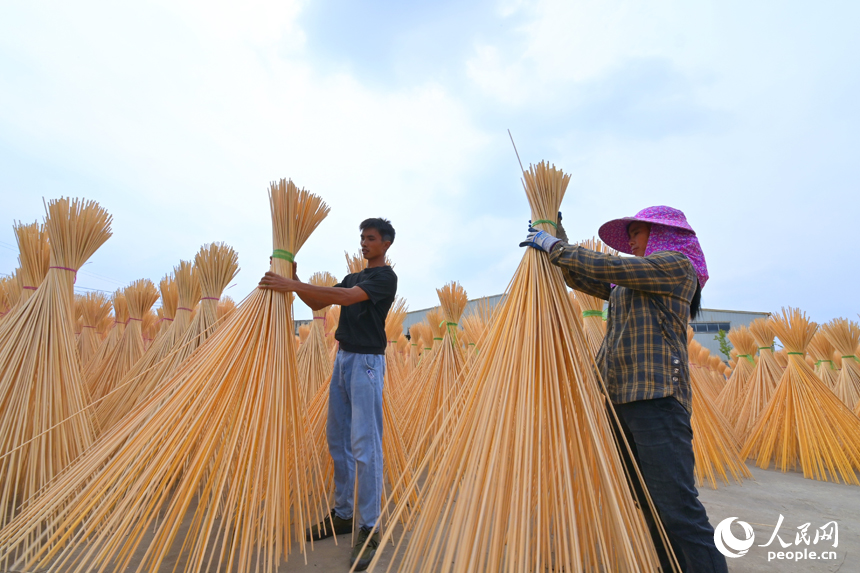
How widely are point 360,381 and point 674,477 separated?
129cm

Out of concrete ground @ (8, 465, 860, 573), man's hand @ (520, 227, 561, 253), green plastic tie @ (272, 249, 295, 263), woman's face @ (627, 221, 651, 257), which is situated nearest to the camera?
man's hand @ (520, 227, 561, 253)

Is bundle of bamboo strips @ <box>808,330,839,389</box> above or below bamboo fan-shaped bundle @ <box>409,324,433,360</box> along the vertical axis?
below

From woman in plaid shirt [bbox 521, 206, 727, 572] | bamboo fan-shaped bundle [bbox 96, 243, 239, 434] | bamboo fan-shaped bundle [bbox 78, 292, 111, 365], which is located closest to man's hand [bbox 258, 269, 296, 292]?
woman in plaid shirt [bbox 521, 206, 727, 572]

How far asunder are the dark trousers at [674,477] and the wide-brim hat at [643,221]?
2.09ft

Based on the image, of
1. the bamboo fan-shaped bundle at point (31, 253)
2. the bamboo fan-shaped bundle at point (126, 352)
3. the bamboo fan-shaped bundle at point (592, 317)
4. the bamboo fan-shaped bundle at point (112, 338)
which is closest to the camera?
the bamboo fan-shaped bundle at point (31, 253)

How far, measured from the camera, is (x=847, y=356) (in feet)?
15.6

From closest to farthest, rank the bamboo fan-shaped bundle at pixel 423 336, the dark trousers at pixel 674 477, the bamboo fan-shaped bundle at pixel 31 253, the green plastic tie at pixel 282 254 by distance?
the dark trousers at pixel 674 477 → the green plastic tie at pixel 282 254 → the bamboo fan-shaped bundle at pixel 31 253 → the bamboo fan-shaped bundle at pixel 423 336

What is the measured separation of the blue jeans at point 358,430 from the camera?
1.87 m

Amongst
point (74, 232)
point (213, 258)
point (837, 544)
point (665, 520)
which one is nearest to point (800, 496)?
point (837, 544)

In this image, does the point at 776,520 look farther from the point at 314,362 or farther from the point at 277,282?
the point at 314,362

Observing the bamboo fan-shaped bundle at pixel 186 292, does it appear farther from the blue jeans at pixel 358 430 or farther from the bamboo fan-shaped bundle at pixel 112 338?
the blue jeans at pixel 358 430

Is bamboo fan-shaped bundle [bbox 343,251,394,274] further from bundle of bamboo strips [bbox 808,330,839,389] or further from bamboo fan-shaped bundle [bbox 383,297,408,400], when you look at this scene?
bundle of bamboo strips [bbox 808,330,839,389]

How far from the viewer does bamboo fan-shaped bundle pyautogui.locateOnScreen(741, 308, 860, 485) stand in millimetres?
3385

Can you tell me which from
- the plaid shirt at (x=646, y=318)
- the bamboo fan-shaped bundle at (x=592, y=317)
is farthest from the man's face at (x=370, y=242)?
the bamboo fan-shaped bundle at (x=592, y=317)
